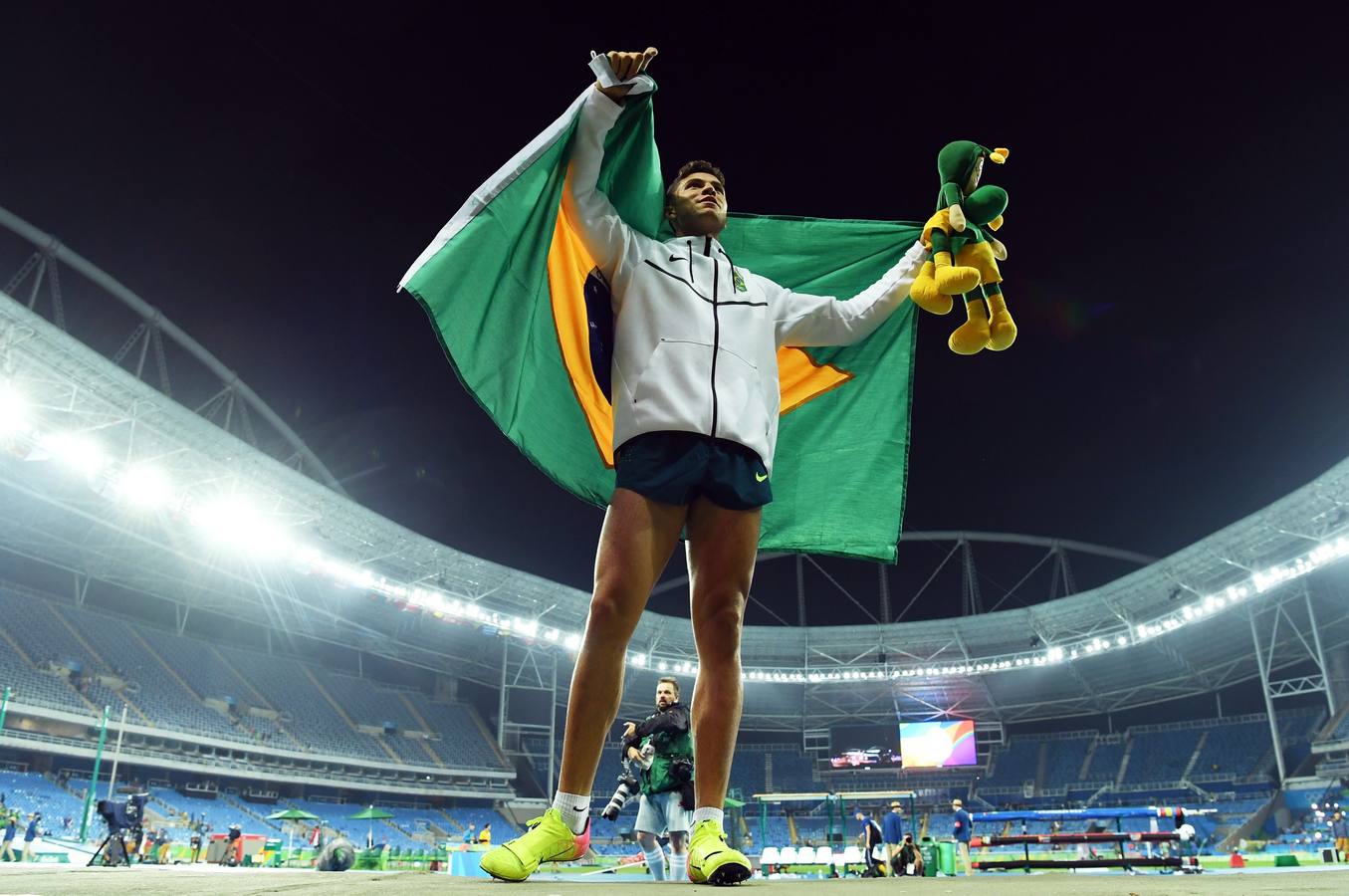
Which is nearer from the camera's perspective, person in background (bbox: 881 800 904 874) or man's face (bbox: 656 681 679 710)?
man's face (bbox: 656 681 679 710)

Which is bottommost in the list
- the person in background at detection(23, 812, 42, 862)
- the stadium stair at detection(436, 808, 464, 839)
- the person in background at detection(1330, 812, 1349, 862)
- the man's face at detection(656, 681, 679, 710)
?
the stadium stair at detection(436, 808, 464, 839)

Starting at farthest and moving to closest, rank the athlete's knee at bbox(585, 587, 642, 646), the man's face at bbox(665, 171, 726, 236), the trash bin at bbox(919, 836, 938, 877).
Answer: the trash bin at bbox(919, 836, 938, 877)
the man's face at bbox(665, 171, 726, 236)
the athlete's knee at bbox(585, 587, 642, 646)

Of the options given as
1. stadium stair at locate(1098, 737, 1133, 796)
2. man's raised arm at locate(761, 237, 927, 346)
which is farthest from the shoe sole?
stadium stair at locate(1098, 737, 1133, 796)

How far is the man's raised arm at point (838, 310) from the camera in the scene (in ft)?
9.78

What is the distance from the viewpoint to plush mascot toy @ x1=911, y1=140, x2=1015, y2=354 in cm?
294

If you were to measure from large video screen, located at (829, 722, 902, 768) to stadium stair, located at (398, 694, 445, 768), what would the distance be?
46.3ft

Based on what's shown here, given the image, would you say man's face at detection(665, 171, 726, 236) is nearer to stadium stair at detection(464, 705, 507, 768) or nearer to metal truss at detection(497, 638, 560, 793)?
metal truss at detection(497, 638, 560, 793)

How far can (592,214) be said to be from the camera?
2.73 m

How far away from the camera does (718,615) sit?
7.98 ft

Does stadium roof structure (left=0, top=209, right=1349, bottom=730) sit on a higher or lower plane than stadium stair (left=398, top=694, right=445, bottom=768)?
higher

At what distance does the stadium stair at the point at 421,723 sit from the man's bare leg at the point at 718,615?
29.3 meters

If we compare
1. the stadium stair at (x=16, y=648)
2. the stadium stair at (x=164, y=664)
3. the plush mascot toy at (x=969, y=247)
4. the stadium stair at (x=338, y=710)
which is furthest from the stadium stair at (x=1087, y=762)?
the plush mascot toy at (x=969, y=247)

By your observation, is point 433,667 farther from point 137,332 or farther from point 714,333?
point 714,333

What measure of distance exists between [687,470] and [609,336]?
66 cm
